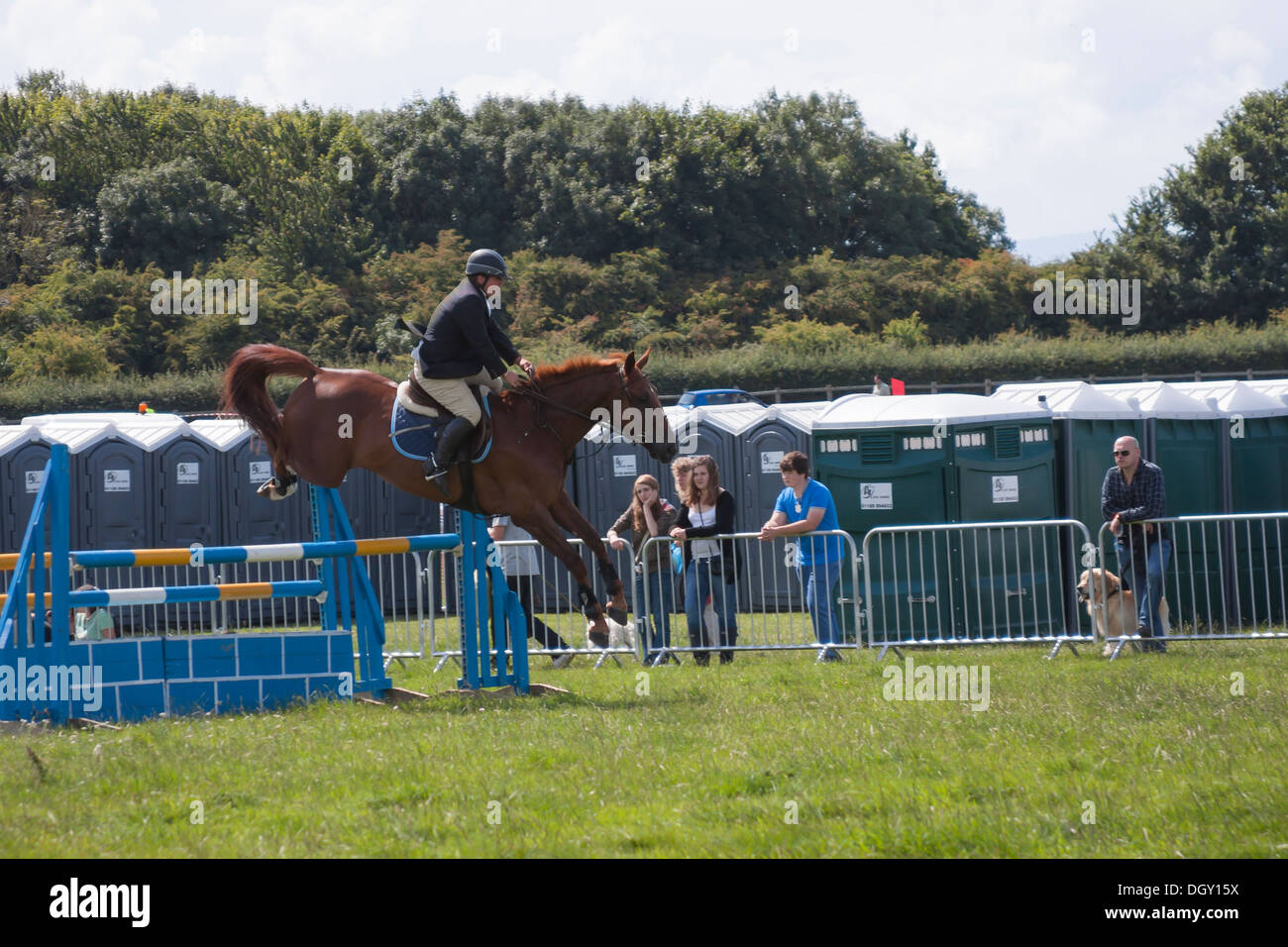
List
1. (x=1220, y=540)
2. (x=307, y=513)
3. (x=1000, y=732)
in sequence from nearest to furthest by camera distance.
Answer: (x=1000, y=732) → (x=1220, y=540) → (x=307, y=513)

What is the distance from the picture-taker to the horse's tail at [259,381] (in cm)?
948

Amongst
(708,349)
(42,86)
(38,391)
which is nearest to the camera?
(38,391)

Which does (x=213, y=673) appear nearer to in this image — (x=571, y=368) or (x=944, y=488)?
(x=571, y=368)

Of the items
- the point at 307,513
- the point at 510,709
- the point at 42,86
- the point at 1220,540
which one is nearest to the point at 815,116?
the point at 42,86

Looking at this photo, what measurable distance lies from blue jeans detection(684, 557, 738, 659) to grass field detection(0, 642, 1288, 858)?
3122mm

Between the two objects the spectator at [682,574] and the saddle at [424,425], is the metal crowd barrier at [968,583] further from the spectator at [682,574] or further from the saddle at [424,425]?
the saddle at [424,425]

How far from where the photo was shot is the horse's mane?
9461 mm

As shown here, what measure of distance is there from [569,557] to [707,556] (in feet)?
9.71

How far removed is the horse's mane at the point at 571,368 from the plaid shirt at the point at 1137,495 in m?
4.52

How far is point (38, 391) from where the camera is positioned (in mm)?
31719

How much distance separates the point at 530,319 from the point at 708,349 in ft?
19.5

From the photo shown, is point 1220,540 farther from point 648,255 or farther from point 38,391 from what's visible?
point 648,255

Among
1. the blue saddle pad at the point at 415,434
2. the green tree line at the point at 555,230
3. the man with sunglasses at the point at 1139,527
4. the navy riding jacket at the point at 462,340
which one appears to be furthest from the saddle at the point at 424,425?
the green tree line at the point at 555,230

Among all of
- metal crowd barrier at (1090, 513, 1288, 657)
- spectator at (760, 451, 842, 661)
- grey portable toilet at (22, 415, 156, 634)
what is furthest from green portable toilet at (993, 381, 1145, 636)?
grey portable toilet at (22, 415, 156, 634)
